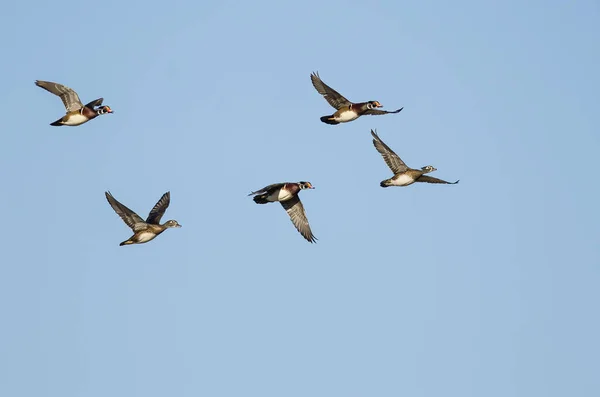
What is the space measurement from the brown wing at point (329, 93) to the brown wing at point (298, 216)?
192 inches

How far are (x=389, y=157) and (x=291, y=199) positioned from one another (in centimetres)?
498

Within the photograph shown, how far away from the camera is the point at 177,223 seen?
46719mm

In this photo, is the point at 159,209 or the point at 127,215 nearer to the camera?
the point at 127,215

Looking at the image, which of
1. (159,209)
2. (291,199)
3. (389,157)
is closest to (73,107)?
(159,209)

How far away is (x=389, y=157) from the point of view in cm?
4938

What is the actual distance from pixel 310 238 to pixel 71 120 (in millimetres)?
12303

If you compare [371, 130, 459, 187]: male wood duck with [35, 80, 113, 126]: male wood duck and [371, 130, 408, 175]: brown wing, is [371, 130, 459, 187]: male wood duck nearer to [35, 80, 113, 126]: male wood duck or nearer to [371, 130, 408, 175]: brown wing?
[371, 130, 408, 175]: brown wing

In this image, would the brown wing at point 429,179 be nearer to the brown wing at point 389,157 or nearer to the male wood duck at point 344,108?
the brown wing at point 389,157

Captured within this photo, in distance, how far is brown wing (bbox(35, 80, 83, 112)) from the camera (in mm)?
49125

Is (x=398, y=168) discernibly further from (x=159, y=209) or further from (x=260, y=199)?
(x=159, y=209)

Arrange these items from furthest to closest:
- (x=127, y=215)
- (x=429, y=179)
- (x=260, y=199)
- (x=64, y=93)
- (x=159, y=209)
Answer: (x=429, y=179), (x=64, y=93), (x=159, y=209), (x=260, y=199), (x=127, y=215)

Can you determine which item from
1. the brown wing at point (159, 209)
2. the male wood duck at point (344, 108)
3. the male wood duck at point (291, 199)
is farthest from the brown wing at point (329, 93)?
the brown wing at point (159, 209)

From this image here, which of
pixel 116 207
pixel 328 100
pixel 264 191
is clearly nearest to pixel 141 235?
pixel 116 207

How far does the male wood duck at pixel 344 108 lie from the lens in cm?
4928
